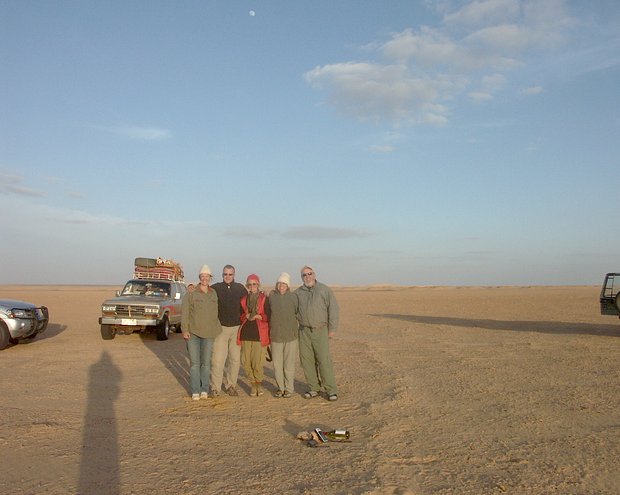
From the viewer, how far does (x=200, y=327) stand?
8.46 metres

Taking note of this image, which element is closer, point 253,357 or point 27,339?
point 253,357

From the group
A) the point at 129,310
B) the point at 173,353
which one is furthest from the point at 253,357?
the point at 129,310

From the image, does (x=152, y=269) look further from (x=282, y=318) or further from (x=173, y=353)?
(x=282, y=318)

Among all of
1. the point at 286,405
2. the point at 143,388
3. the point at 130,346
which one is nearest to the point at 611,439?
the point at 286,405

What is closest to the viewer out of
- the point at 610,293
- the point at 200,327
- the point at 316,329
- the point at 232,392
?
the point at 200,327

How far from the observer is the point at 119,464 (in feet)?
18.6

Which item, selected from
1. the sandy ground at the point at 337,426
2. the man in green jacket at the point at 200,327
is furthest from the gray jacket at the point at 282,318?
the sandy ground at the point at 337,426

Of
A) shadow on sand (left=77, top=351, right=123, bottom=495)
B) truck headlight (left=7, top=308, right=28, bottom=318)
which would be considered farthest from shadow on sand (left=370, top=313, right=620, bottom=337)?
truck headlight (left=7, top=308, right=28, bottom=318)

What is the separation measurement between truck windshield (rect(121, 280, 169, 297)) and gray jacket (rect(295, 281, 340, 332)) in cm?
958

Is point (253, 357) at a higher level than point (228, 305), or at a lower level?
lower

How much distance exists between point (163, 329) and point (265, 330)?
8.38m

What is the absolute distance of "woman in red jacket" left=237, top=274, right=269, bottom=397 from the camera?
883 cm

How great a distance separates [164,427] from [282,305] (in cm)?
253

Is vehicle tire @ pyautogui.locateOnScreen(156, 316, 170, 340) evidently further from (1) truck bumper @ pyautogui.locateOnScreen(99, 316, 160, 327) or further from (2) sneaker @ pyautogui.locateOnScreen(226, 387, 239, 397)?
(2) sneaker @ pyautogui.locateOnScreen(226, 387, 239, 397)
